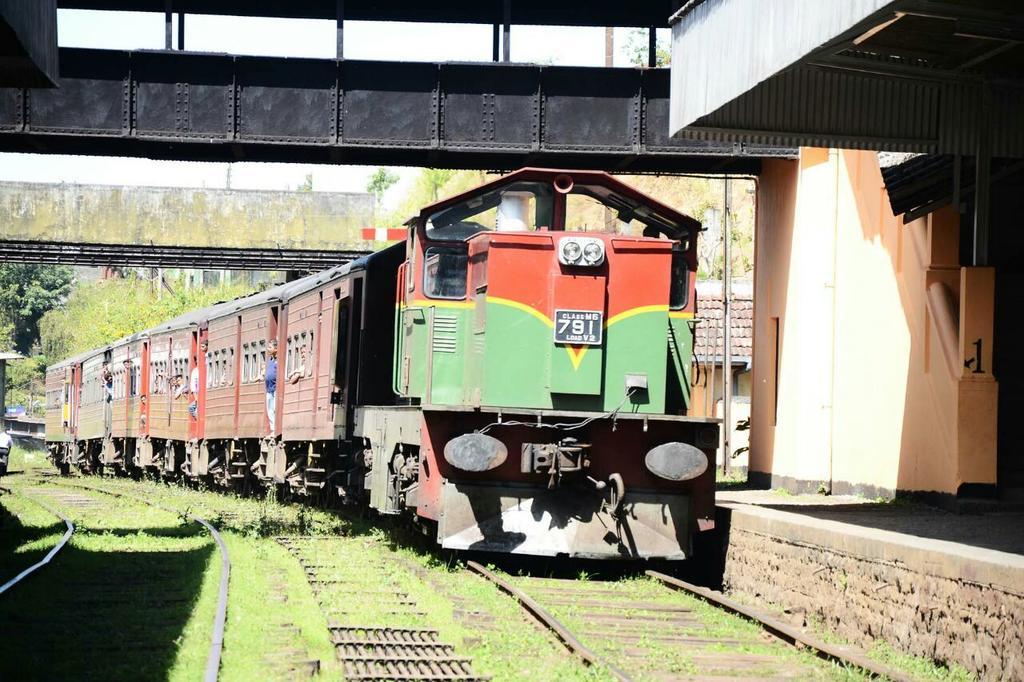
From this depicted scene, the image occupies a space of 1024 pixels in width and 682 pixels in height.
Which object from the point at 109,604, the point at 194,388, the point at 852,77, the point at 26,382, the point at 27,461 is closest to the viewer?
the point at 109,604

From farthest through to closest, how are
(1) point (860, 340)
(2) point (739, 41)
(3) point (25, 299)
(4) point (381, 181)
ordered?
1. (4) point (381, 181)
2. (3) point (25, 299)
3. (1) point (860, 340)
4. (2) point (739, 41)

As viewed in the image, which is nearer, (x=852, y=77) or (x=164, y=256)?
(x=852, y=77)

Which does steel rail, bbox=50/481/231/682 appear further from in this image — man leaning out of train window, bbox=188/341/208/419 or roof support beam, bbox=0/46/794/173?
man leaning out of train window, bbox=188/341/208/419

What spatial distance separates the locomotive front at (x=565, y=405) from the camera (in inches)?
473

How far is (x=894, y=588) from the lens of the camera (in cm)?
917

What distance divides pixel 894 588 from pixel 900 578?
0.35 feet

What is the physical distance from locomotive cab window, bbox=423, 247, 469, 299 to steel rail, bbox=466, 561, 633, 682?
8.15 ft

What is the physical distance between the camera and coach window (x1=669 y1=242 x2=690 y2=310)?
12.7m

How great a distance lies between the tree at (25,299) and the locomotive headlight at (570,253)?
3510 inches

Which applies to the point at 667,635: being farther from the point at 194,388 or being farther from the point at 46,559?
the point at 194,388

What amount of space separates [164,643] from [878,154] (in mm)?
11356

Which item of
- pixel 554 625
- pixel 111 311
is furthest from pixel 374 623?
pixel 111 311

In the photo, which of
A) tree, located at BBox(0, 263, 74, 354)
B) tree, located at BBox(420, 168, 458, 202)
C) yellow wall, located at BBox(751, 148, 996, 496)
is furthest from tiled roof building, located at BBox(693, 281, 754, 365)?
tree, located at BBox(0, 263, 74, 354)

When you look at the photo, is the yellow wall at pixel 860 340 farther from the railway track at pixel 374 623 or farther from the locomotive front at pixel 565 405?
the railway track at pixel 374 623
